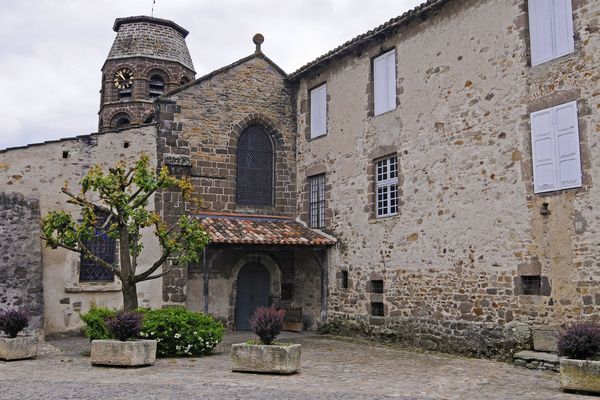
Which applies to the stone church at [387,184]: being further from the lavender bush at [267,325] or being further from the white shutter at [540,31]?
the lavender bush at [267,325]

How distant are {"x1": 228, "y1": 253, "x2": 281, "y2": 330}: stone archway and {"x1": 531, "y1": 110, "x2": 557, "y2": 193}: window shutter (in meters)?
7.84

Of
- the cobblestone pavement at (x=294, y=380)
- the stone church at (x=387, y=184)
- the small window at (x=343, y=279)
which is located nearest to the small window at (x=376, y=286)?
the stone church at (x=387, y=184)

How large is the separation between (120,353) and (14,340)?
217 centimetres

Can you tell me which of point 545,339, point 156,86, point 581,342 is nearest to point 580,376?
point 581,342

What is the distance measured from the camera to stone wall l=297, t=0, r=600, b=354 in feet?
32.1

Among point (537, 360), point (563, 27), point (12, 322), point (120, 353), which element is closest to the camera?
point (120, 353)

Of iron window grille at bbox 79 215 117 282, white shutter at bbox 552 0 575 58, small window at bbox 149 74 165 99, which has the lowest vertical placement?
iron window grille at bbox 79 215 117 282

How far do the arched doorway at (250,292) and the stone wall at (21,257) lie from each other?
491 centimetres

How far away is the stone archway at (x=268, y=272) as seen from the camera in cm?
1546

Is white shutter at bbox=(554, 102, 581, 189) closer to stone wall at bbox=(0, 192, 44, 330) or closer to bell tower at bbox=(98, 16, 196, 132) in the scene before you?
stone wall at bbox=(0, 192, 44, 330)

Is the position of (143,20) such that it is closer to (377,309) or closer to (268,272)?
(268,272)

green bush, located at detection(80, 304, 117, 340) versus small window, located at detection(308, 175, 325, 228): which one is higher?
small window, located at detection(308, 175, 325, 228)

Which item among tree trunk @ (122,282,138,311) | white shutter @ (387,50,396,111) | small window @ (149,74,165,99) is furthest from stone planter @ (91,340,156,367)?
small window @ (149,74,165,99)

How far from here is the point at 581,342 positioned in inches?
308
